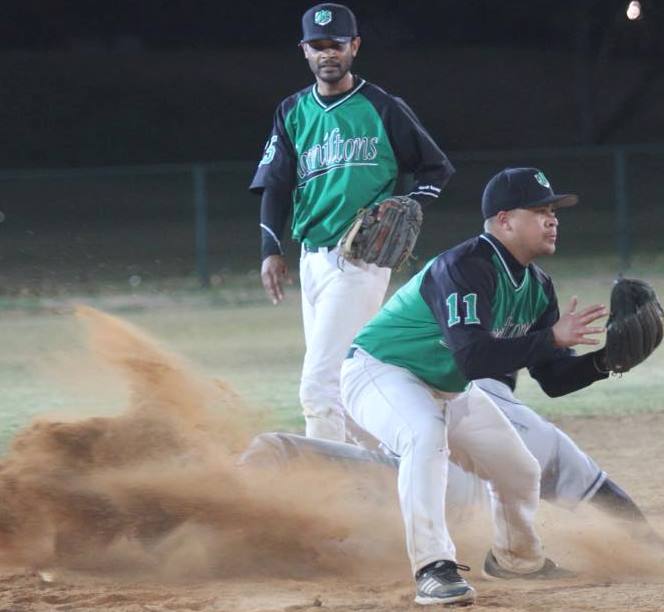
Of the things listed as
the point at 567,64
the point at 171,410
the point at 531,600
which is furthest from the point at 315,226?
the point at 567,64

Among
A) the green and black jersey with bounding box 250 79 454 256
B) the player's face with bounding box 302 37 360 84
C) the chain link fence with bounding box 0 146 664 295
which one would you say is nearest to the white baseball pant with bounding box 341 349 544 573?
the green and black jersey with bounding box 250 79 454 256

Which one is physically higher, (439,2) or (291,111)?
(439,2)

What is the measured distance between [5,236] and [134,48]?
16434 millimetres

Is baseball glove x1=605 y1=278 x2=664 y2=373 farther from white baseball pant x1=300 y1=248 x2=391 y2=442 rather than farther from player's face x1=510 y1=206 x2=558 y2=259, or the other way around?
white baseball pant x1=300 y1=248 x2=391 y2=442

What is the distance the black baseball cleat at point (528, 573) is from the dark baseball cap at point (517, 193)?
127 cm

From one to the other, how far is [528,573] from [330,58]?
8.55 ft

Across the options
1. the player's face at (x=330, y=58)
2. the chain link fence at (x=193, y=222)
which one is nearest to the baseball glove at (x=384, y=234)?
the player's face at (x=330, y=58)

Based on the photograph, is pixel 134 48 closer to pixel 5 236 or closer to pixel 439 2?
pixel 439 2

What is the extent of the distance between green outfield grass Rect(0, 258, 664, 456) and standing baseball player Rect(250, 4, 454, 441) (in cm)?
102

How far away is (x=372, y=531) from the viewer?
547cm

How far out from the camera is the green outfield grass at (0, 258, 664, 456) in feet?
28.3

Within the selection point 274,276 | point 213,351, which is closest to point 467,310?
point 274,276

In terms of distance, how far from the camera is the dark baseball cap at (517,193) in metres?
4.93

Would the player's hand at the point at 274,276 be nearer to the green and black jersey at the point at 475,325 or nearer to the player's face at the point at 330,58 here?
the player's face at the point at 330,58
